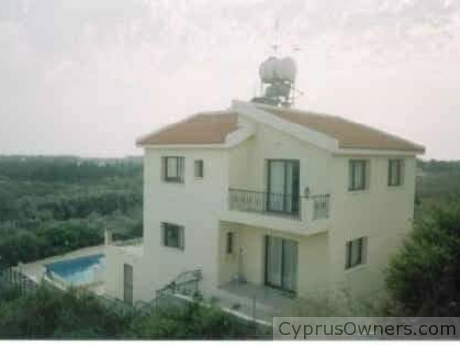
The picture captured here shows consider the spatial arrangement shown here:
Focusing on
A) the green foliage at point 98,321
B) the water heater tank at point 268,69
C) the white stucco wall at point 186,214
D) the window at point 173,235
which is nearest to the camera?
the green foliage at point 98,321

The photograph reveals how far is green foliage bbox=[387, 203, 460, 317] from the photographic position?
454 cm

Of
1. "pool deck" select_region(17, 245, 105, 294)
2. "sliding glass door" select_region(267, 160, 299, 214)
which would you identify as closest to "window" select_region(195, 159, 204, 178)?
"sliding glass door" select_region(267, 160, 299, 214)

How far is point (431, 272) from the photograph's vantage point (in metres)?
4.58

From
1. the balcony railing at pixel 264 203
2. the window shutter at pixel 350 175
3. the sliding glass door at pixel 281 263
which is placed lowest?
the sliding glass door at pixel 281 263

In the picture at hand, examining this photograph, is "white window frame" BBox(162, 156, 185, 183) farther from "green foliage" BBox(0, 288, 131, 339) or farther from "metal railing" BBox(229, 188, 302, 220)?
"green foliage" BBox(0, 288, 131, 339)

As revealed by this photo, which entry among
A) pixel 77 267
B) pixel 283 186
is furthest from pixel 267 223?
pixel 77 267

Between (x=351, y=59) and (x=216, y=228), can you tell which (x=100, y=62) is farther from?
(x=351, y=59)

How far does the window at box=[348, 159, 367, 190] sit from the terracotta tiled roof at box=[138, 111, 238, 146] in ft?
7.99

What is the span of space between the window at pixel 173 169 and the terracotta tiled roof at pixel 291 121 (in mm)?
440

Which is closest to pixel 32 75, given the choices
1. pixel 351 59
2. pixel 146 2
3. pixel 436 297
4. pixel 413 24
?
pixel 146 2

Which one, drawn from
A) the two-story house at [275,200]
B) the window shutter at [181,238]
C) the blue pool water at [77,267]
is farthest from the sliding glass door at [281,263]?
the blue pool water at [77,267]

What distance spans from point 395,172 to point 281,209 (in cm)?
290

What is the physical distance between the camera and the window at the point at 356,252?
715cm

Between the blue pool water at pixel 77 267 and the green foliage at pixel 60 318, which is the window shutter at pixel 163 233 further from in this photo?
the blue pool water at pixel 77 267
